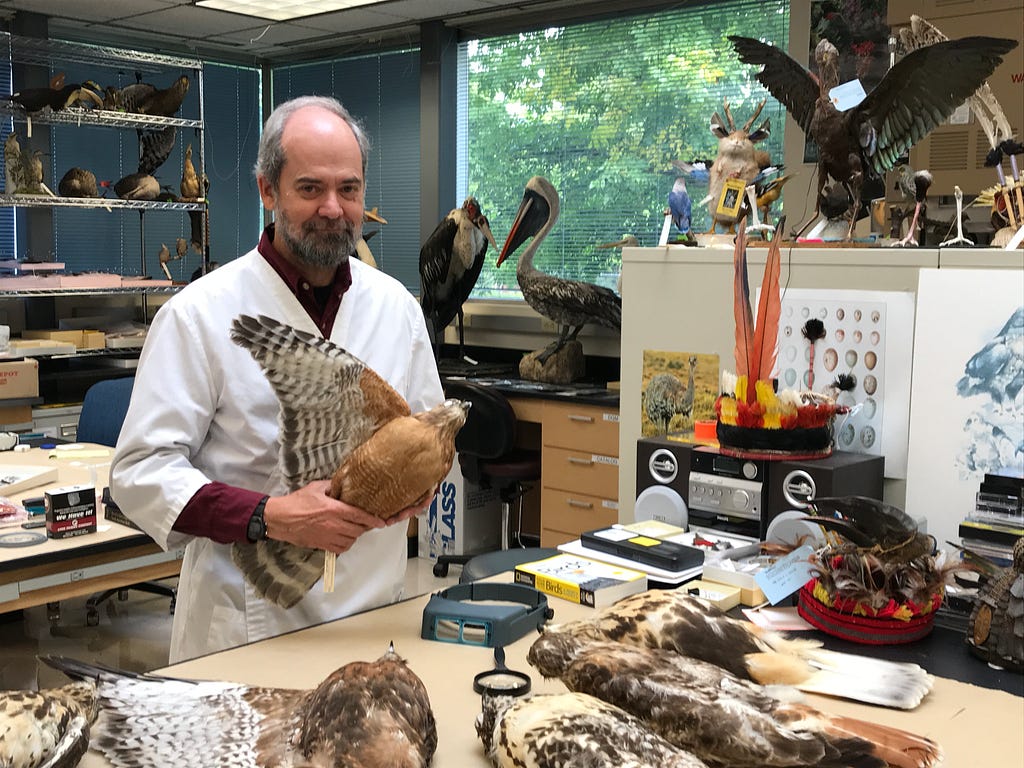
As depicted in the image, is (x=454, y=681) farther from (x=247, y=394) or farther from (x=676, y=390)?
(x=676, y=390)

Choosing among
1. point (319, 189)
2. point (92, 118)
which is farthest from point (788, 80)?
point (92, 118)

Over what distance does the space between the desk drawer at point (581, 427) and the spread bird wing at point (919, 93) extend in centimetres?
212

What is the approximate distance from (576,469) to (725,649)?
9.79 ft

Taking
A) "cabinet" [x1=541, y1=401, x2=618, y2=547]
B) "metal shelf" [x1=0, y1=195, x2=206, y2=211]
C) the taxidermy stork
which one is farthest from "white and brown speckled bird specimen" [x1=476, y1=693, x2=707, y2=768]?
"metal shelf" [x1=0, y1=195, x2=206, y2=211]

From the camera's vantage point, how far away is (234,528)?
1.56 meters

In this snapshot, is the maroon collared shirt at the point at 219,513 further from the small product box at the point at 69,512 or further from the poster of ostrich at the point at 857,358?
the poster of ostrich at the point at 857,358

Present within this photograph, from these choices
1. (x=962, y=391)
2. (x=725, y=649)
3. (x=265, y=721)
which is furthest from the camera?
(x=962, y=391)

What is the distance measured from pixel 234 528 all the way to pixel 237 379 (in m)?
0.29

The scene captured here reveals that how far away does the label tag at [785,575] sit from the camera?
1.58m

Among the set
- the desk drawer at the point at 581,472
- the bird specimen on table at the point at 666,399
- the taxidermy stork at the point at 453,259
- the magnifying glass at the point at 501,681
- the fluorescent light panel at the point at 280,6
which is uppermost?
the fluorescent light panel at the point at 280,6

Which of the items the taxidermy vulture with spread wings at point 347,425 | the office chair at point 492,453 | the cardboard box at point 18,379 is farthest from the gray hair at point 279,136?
the cardboard box at point 18,379

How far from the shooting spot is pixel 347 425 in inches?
59.9

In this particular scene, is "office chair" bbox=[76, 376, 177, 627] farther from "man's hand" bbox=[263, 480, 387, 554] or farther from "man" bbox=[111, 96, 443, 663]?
"man's hand" bbox=[263, 480, 387, 554]

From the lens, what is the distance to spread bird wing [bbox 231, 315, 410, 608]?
1.46 m
